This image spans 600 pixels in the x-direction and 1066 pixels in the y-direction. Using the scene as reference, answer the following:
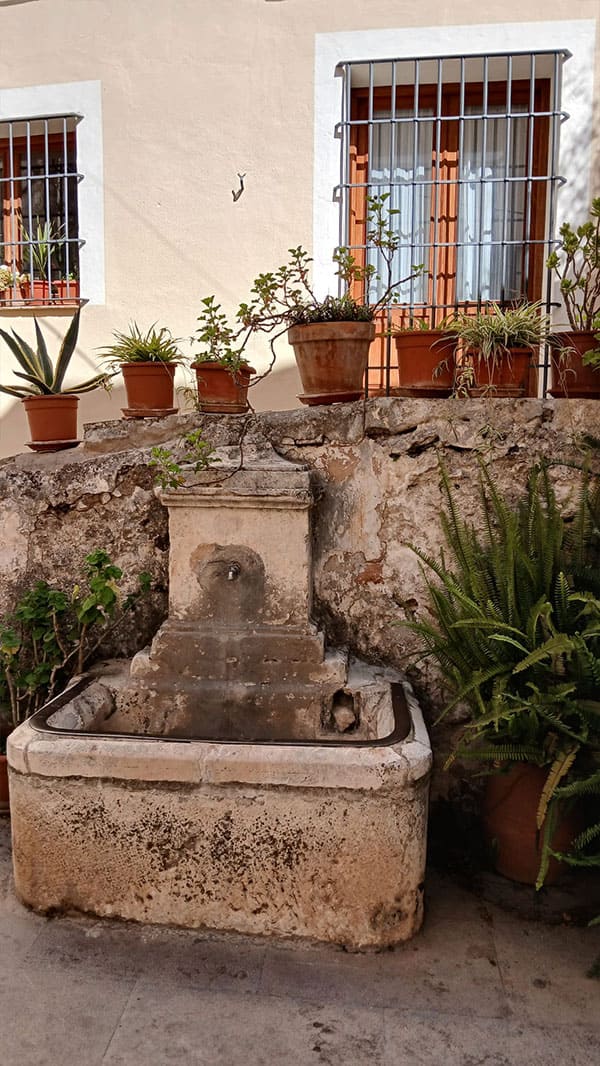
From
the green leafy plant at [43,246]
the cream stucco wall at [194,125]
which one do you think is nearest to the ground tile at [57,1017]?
the cream stucco wall at [194,125]

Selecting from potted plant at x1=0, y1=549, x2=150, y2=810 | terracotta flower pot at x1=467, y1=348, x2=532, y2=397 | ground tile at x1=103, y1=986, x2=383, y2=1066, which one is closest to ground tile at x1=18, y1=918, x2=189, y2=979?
ground tile at x1=103, y1=986, x2=383, y2=1066

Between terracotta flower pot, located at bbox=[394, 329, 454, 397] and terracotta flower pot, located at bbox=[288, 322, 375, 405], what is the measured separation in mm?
173

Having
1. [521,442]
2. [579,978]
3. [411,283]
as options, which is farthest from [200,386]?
[579,978]

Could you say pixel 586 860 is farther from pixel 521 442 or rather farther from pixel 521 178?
pixel 521 178

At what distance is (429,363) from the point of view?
3.25m

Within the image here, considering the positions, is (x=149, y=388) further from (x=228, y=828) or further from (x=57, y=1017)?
(x=57, y=1017)

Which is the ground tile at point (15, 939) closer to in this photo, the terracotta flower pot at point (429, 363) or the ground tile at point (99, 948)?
the ground tile at point (99, 948)

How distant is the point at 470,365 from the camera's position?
330 cm

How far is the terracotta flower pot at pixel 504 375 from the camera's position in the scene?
316cm

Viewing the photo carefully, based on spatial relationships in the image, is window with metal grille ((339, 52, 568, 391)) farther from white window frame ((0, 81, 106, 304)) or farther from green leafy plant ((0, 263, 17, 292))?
green leafy plant ((0, 263, 17, 292))

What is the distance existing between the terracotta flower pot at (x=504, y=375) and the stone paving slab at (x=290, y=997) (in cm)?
186

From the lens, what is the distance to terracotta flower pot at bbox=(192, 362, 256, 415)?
11.3ft

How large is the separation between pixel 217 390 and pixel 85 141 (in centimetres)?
250

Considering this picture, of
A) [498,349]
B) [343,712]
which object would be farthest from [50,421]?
[498,349]
